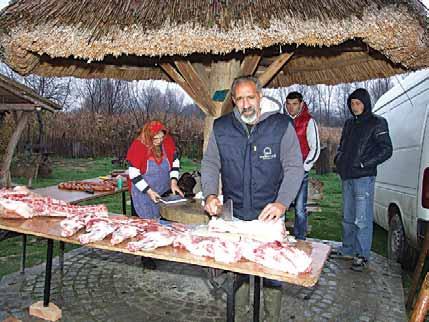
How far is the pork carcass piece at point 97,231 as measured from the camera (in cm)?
283

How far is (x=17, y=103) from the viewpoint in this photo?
827 centimetres

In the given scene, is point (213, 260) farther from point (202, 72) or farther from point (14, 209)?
point (202, 72)

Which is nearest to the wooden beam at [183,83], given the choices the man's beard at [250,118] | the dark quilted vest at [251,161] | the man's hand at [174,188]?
the man's hand at [174,188]

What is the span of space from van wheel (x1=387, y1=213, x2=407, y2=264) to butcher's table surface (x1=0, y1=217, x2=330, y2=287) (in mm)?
3003

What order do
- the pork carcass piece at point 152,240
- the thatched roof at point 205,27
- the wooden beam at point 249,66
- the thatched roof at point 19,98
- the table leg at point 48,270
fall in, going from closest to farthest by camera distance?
1. the pork carcass piece at point 152,240
2. the thatched roof at point 205,27
3. the table leg at point 48,270
4. the wooden beam at point 249,66
5. the thatched roof at point 19,98

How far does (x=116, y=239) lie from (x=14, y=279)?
246 cm

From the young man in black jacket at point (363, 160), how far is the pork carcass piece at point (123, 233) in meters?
2.93

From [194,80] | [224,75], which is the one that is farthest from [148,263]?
[224,75]

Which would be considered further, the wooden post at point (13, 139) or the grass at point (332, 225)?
the wooden post at point (13, 139)

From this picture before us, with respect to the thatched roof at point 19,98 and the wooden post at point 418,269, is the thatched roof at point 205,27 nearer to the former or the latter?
the wooden post at point 418,269

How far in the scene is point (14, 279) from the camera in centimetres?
458

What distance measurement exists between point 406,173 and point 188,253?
3.61 metres

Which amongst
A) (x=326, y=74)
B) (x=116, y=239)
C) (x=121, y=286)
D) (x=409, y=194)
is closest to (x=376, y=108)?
(x=326, y=74)

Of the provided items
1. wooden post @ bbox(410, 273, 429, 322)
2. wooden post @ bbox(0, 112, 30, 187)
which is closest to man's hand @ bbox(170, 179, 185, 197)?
wooden post @ bbox(410, 273, 429, 322)
